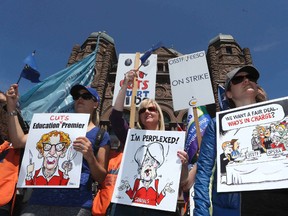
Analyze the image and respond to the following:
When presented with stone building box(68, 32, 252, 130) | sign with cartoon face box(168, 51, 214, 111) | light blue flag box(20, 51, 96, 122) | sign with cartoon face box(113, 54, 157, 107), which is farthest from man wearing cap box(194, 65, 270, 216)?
stone building box(68, 32, 252, 130)

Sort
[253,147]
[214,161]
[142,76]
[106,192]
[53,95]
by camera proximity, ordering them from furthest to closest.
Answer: [53,95]
[142,76]
[106,192]
[214,161]
[253,147]

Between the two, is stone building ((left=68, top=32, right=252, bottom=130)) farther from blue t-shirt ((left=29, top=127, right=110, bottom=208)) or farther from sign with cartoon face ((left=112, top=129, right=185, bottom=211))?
blue t-shirt ((left=29, top=127, right=110, bottom=208))

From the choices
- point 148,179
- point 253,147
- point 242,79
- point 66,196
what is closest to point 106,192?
point 66,196

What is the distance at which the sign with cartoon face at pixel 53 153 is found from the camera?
223 cm

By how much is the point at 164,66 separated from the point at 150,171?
67.4 ft

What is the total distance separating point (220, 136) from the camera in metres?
1.84

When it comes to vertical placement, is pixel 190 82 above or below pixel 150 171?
above

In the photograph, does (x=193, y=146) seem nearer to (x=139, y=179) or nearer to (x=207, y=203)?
(x=139, y=179)

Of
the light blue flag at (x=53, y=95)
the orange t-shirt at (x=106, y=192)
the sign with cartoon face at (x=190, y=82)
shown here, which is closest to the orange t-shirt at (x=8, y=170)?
the orange t-shirt at (x=106, y=192)

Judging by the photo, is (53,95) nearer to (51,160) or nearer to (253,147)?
(51,160)

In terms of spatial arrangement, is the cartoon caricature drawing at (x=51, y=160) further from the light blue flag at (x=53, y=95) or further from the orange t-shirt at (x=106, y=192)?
the light blue flag at (x=53, y=95)

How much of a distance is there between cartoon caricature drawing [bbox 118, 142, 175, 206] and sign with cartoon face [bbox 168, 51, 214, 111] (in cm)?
204

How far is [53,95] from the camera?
5527 millimetres

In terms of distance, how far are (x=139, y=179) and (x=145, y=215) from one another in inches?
12.4
